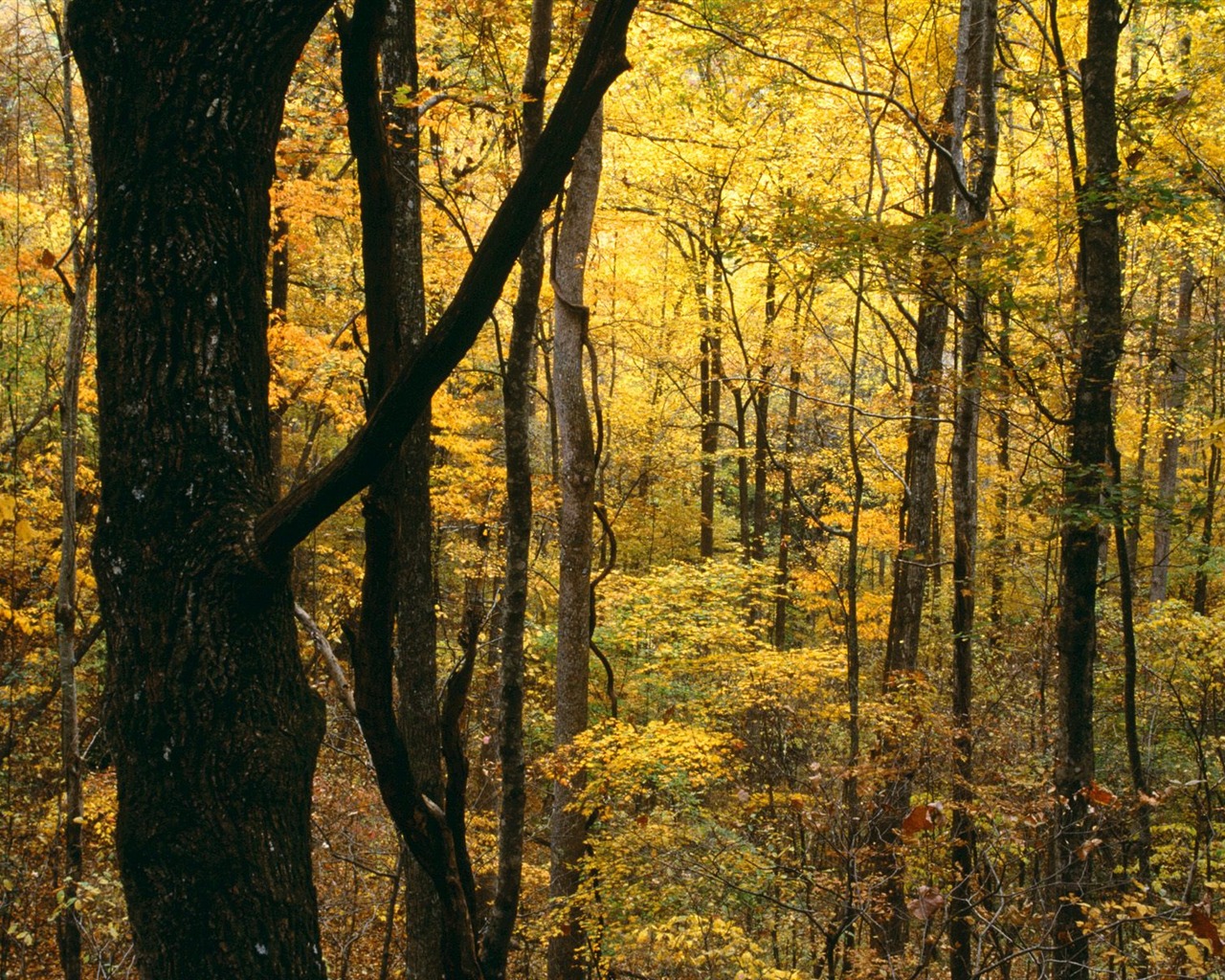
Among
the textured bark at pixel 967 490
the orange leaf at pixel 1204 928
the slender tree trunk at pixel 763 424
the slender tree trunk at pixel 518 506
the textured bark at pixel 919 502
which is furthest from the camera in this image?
the slender tree trunk at pixel 763 424

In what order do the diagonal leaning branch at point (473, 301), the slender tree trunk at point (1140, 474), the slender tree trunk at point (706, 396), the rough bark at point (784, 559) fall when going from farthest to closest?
the slender tree trunk at point (706, 396) → the rough bark at point (784, 559) → the slender tree trunk at point (1140, 474) → the diagonal leaning branch at point (473, 301)

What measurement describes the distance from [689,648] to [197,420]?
30.9ft

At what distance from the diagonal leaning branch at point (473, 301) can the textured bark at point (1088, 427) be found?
192 inches

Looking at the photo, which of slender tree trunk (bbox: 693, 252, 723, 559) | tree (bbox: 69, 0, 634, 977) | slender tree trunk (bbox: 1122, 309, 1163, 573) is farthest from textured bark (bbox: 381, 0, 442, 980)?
slender tree trunk (bbox: 693, 252, 723, 559)

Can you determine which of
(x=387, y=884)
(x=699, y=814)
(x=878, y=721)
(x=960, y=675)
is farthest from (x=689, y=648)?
(x=387, y=884)

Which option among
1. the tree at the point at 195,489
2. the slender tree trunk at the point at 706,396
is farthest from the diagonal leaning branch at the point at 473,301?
the slender tree trunk at the point at 706,396

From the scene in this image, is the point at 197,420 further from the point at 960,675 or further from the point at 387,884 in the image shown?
the point at 387,884

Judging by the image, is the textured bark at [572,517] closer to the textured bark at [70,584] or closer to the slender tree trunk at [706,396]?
the textured bark at [70,584]

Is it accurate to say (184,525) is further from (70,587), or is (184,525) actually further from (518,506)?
(70,587)

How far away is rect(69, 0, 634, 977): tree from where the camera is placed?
5.14ft

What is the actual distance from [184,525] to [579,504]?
5.68m

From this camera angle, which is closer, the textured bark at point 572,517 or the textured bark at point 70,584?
the textured bark at point 70,584

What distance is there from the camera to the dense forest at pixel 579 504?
5.33 feet

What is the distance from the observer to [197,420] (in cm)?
165
